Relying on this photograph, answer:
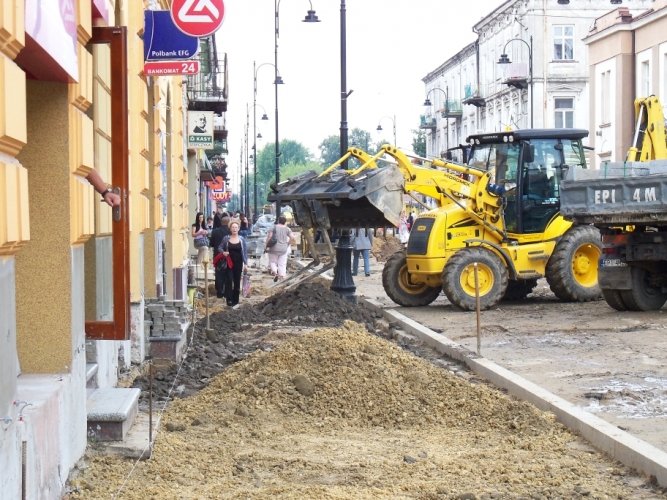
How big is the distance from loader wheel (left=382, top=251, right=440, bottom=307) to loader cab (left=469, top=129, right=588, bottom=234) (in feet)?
6.25

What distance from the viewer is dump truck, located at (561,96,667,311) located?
16.8m

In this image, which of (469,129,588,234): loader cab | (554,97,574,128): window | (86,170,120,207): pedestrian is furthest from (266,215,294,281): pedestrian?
(554,97,574,128): window

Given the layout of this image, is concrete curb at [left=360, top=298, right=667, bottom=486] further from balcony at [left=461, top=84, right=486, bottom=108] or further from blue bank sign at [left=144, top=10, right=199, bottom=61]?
balcony at [left=461, top=84, right=486, bottom=108]

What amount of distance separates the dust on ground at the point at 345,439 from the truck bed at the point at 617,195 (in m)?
5.03

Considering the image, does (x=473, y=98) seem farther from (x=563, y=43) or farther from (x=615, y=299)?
(x=615, y=299)

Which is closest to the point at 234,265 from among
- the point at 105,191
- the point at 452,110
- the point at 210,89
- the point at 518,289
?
the point at 518,289

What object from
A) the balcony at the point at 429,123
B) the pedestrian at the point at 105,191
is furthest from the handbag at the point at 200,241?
the balcony at the point at 429,123

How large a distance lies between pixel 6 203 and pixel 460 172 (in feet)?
53.1

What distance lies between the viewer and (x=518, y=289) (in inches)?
842

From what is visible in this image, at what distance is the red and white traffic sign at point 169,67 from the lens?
1288cm

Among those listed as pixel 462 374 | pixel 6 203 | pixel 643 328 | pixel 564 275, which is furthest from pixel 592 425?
pixel 564 275

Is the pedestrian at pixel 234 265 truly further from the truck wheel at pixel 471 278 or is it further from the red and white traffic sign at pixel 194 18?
the red and white traffic sign at pixel 194 18

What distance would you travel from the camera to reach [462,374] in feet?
41.5

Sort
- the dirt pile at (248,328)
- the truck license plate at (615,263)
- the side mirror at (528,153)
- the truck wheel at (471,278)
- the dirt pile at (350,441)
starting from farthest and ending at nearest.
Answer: the side mirror at (528,153) → the truck wheel at (471,278) → the truck license plate at (615,263) → the dirt pile at (248,328) → the dirt pile at (350,441)
